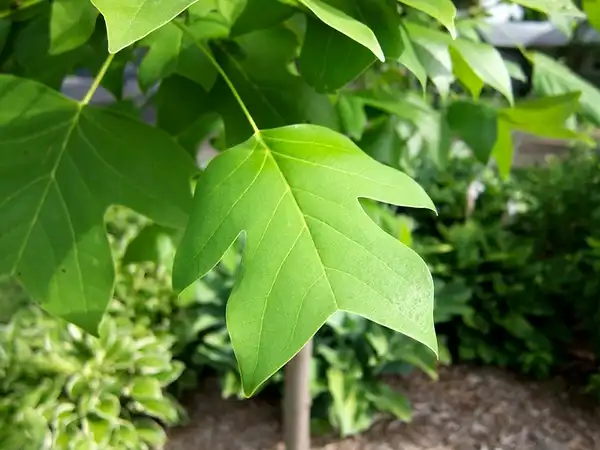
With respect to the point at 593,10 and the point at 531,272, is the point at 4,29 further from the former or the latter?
the point at 531,272

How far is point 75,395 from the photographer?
1348mm

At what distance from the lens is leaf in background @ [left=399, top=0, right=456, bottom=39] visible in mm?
451

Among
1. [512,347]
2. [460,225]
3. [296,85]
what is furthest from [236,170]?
[460,225]

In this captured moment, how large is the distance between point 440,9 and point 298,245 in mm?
188

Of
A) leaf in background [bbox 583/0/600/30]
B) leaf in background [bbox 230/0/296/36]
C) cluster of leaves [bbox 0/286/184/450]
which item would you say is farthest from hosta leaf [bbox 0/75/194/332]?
cluster of leaves [bbox 0/286/184/450]

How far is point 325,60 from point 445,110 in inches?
12.4

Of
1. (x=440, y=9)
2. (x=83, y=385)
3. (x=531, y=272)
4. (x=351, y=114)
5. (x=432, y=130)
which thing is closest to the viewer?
(x=440, y=9)

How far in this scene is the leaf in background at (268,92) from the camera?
56 cm

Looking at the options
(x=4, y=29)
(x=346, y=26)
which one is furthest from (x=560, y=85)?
(x=4, y=29)

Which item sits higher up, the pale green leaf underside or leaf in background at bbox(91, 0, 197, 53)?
leaf in background at bbox(91, 0, 197, 53)

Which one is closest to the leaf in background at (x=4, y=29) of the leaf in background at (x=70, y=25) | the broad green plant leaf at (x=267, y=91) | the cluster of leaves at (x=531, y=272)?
the leaf in background at (x=70, y=25)

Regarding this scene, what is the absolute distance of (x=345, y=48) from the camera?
19.9 inches

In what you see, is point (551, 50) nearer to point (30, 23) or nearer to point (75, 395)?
point (75, 395)

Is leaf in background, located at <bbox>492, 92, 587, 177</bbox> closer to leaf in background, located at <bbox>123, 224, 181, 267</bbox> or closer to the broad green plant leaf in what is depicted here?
the broad green plant leaf
